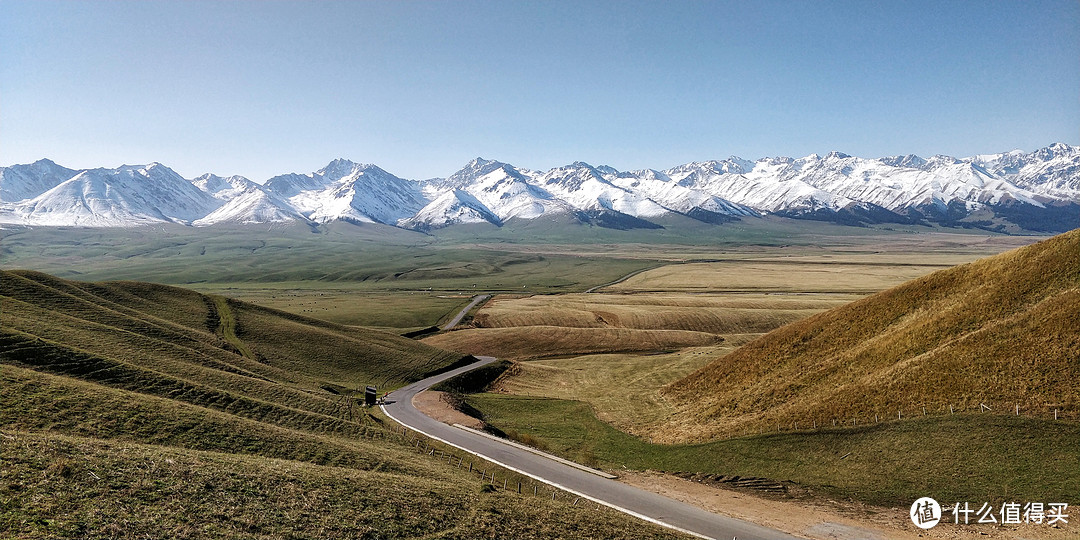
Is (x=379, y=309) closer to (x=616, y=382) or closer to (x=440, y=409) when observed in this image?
(x=616, y=382)

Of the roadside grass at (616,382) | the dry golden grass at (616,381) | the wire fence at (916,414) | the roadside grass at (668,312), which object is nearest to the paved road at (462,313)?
the roadside grass at (668,312)

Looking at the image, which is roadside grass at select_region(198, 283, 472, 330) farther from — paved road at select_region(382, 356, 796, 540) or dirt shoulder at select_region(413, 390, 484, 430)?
paved road at select_region(382, 356, 796, 540)

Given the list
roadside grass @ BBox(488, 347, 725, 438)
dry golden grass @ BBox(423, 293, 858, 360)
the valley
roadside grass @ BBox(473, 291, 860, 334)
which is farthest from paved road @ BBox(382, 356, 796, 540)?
roadside grass @ BBox(473, 291, 860, 334)

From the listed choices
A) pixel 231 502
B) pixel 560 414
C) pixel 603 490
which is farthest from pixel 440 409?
pixel 231 502

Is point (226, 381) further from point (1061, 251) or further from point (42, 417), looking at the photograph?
point (1061, 251)

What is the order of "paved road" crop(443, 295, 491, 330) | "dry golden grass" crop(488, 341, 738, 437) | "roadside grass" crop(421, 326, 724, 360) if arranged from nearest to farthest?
"dry golden grass" crop(488, 341, 738, 437) < "roadside grass" crop(421, 326, 724, 360) < "paved road" crop(443, 295, 491, 330)

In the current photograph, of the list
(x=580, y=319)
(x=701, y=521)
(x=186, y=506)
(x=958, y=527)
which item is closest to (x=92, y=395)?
(x=186, y=506)
